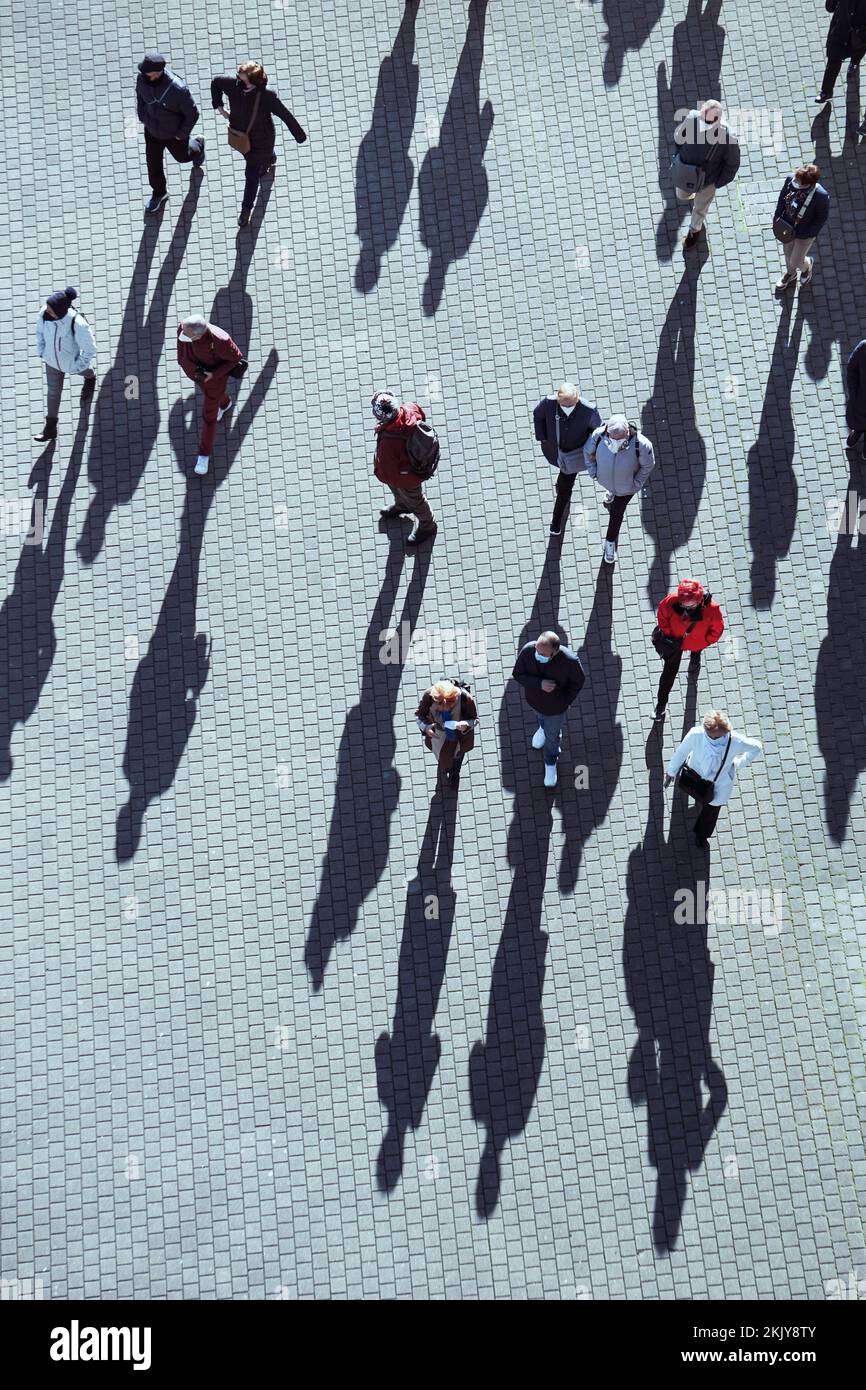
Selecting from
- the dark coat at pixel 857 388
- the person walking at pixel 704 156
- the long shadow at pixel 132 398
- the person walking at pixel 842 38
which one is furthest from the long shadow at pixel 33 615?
the person walking at pixel 842 38

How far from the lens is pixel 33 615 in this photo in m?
14.6

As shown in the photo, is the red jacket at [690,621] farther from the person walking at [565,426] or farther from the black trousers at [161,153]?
the black trousers at [161,153]

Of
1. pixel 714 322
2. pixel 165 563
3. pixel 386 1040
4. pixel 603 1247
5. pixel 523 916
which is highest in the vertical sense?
pixel 714 322

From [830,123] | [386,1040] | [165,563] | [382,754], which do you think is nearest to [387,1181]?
[386,1040]

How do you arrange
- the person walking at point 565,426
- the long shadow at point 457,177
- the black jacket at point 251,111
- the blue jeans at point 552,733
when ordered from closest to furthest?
the blue jeans at point 552,733 < the person walking at point 565,426 < the black jacket at point 251,111 < the long shadow at point 457,177

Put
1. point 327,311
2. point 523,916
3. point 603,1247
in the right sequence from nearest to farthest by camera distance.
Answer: point 603,1247 < point 523,916 < point 327,311

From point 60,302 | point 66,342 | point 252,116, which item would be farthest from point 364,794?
point 252,116

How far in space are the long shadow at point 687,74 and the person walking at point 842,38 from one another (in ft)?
3.47

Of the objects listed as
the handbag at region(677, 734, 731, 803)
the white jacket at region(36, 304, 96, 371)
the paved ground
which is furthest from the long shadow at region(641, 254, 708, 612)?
the white jacket at region(36, 304, 96, 371)

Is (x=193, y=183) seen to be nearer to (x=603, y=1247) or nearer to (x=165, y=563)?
(x=165, y=563)

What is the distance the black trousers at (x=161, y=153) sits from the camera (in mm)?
15633

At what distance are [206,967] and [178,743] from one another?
76.2 inches

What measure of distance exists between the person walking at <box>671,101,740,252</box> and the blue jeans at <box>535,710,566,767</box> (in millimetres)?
5257

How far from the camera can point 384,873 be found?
13750mm
